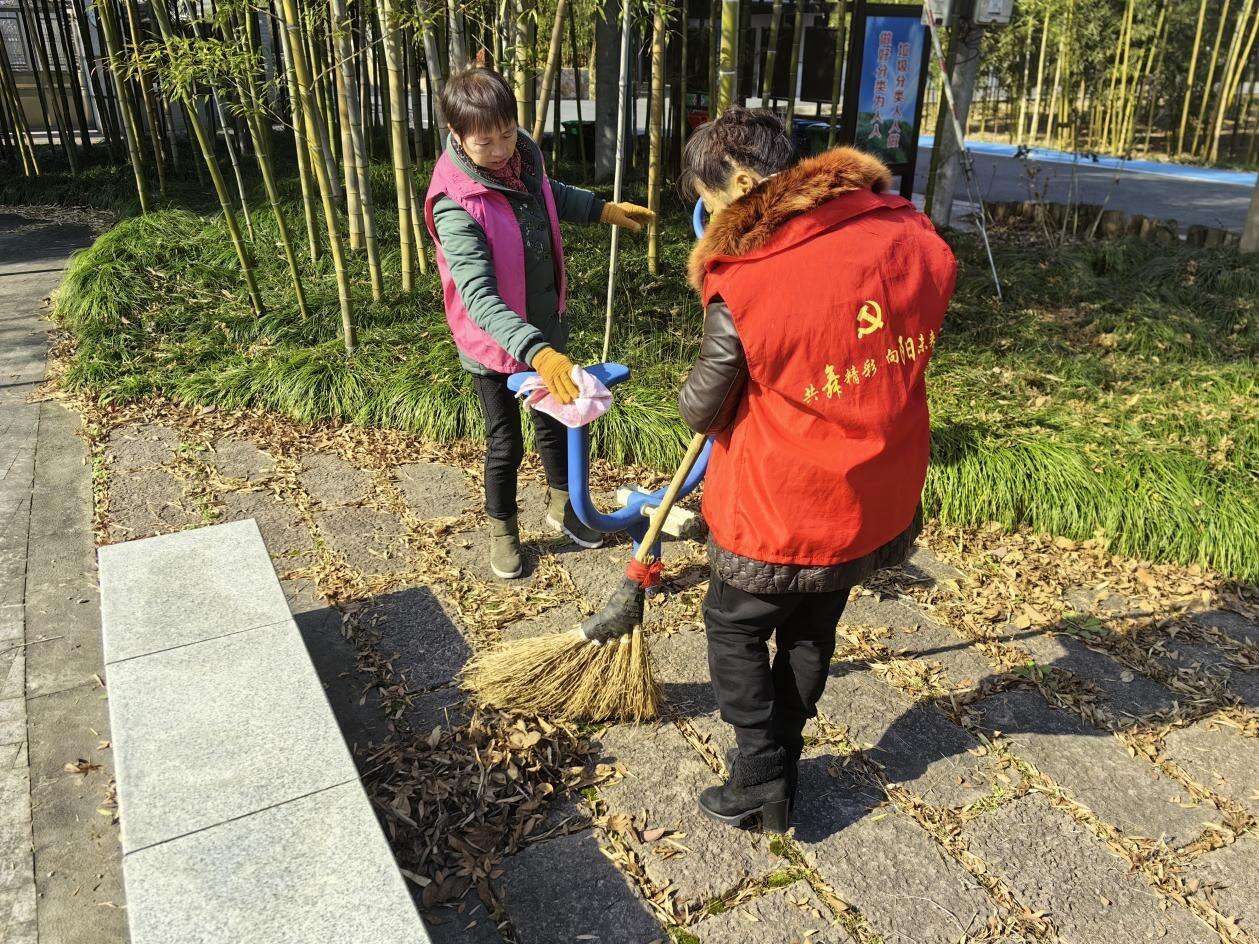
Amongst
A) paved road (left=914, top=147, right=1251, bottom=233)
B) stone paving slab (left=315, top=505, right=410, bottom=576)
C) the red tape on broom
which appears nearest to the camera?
the red tape on broom

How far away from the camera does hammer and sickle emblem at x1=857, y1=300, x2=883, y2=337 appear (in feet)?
5.46

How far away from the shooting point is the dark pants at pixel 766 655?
6.54 feet

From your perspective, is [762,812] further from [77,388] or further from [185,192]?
[185,192]

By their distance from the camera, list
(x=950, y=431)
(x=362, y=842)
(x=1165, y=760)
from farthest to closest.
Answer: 1. (x=950, y=431)
2. (x=1165, y=760)
3. (x=362, y=842)

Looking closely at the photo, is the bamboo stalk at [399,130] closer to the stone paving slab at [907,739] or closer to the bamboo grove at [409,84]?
the bamboo grove at [409,84]

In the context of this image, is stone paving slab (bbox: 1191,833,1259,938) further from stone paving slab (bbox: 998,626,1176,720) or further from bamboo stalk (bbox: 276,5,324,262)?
bamboo stalk (bbox: 276,5,324,262)

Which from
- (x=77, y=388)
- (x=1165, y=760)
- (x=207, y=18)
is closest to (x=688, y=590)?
(x=1165, y=760)

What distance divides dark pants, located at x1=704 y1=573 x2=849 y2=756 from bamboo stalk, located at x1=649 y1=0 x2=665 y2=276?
8.92 ft

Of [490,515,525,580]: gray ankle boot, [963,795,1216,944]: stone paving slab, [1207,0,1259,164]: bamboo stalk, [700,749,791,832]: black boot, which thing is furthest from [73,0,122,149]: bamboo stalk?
[1207,0,1259,164]: bamboo stalk

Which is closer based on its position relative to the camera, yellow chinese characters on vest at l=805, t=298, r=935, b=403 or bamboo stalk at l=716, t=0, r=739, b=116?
yellow chinese characters on vest at l=805, t=298, r=935, b=403

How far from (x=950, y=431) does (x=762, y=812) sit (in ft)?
7.74

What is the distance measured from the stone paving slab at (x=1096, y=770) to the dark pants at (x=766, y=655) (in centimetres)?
78

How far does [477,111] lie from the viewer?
256cm

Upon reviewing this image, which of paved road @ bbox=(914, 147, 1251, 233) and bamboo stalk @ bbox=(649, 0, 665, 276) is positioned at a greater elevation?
bamboo stalk @ bbox=(649, 0, 665, 276)
